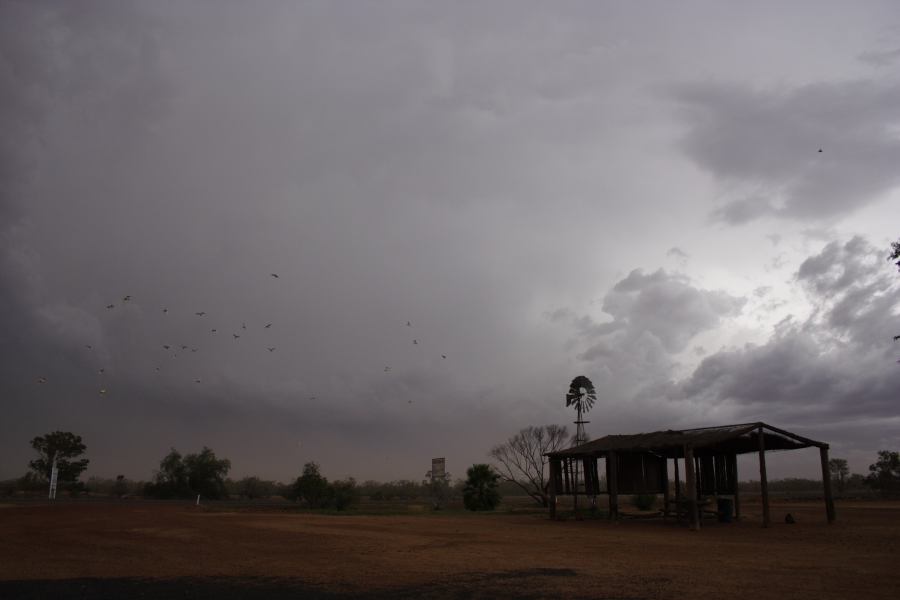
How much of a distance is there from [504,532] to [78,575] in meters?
16.7

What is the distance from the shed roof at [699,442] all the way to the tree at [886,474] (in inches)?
2143

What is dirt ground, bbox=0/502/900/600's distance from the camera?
1195 cm

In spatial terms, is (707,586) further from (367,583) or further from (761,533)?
(761,533)

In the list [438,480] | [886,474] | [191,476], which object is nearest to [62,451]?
[191,476]

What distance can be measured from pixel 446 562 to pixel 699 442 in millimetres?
14597

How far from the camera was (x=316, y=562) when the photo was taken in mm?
16250

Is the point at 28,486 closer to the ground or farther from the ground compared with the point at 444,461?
closer to the ground

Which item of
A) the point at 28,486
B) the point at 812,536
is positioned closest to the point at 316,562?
the point at 812,536

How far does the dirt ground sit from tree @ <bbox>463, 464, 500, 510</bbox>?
24598 mm

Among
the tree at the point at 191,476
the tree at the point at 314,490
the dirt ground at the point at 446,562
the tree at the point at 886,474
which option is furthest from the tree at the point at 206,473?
the tree at the point at 886,474

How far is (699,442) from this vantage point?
26234 mm

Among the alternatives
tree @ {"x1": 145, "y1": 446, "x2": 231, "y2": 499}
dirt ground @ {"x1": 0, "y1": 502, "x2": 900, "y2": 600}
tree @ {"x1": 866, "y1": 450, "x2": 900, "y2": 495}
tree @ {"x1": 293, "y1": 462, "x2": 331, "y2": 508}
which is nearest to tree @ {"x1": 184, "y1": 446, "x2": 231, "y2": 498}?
tree @ {"x1": 145, "y1": 446, "x2": 231, "y2": 499}

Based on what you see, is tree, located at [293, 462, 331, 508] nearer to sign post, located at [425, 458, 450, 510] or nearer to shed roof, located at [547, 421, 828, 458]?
sign post, located at [425, 458, 450, 510]

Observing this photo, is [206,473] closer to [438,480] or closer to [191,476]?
[191,476]
